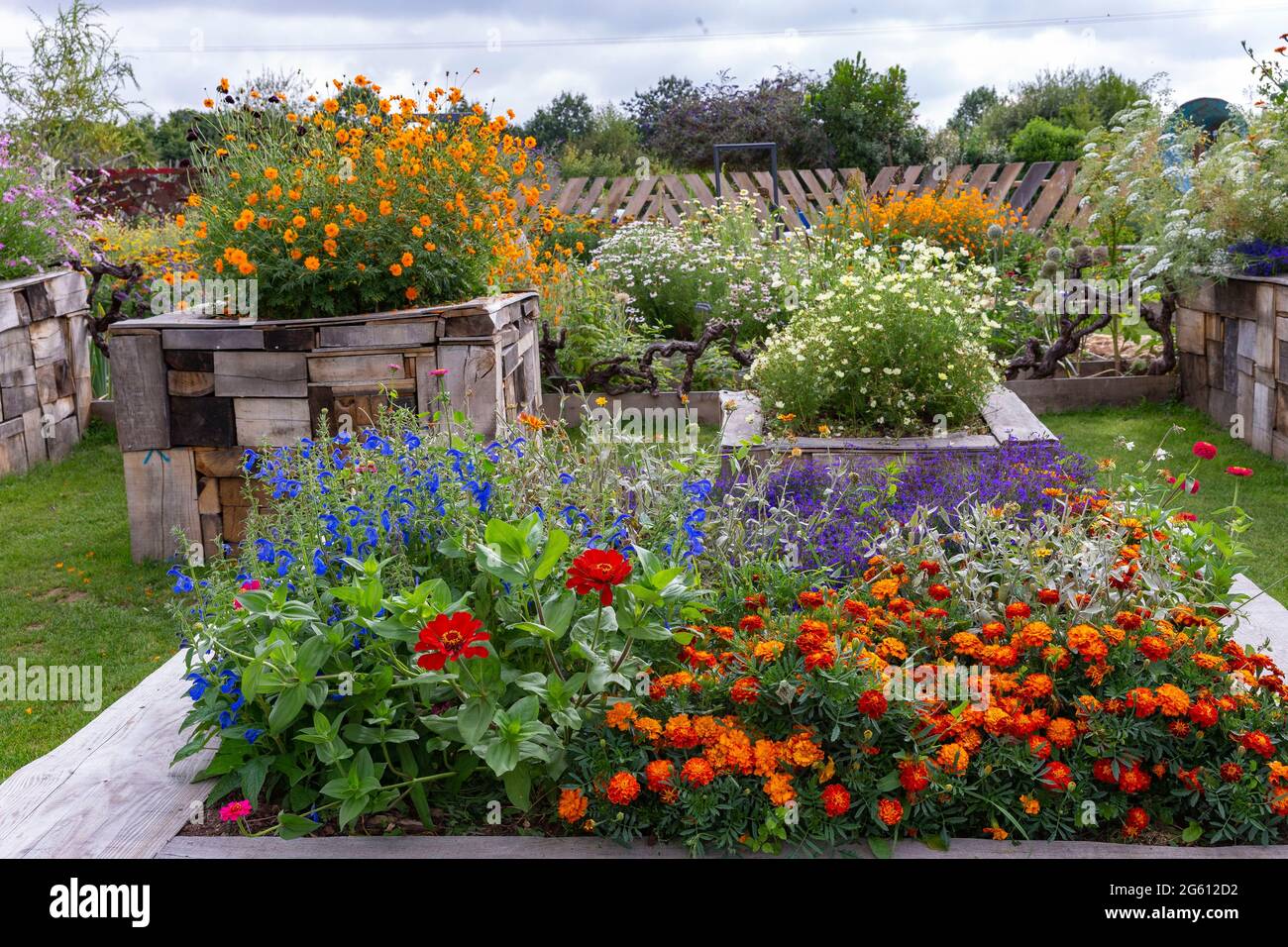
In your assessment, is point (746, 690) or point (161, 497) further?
point (161, 497)

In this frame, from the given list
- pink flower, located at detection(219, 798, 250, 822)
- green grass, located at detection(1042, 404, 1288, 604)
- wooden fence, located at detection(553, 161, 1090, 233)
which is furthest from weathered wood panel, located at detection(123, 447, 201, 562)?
wooden fence, located at detection(553, 161, 1090, 233)

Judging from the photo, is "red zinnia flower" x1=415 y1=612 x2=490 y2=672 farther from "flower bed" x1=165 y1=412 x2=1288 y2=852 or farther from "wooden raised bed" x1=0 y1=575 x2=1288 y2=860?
"wooden raised bed" x1=0 y1=575 x2=1288 y2=860

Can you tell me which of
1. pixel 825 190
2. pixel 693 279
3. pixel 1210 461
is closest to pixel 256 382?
pixel 693 279

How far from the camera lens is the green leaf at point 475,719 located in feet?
5.87

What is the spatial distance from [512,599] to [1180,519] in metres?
1.71

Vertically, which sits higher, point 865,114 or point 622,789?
point 865,114

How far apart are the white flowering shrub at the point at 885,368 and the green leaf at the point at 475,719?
2.74 m

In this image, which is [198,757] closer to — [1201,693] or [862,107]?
[1201,693]

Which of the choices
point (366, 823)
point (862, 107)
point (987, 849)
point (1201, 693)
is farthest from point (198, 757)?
point (862, 107)

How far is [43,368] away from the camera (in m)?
6.27

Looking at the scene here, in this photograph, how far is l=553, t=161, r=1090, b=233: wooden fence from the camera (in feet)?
38.0

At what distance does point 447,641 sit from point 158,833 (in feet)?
2.21

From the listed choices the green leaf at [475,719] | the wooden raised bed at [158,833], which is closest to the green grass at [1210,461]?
the wooden raised bed at [158,833]

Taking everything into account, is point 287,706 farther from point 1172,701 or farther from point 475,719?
point 1172,701
